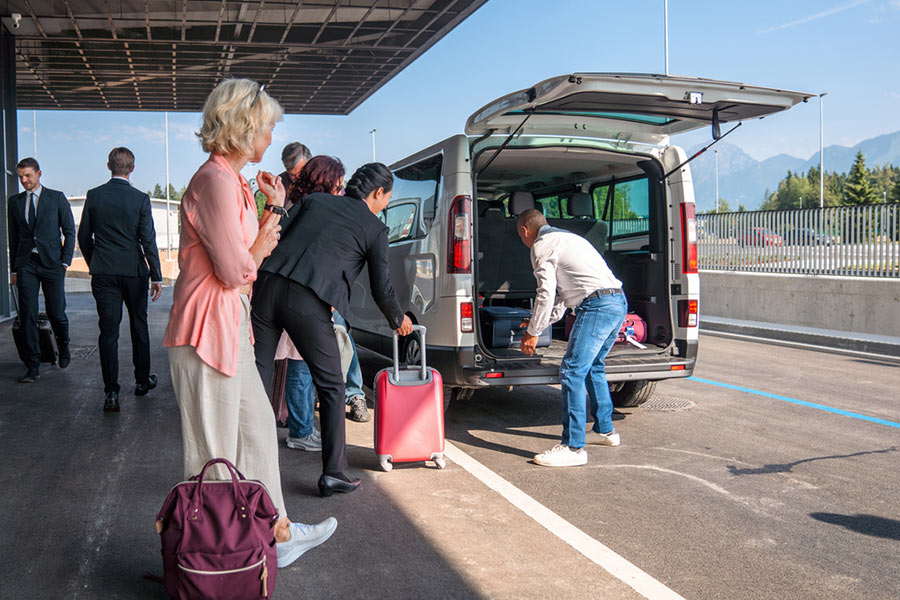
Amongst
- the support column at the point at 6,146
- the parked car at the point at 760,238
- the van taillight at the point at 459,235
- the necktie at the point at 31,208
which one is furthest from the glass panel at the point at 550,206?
the support column at the point at 6,146

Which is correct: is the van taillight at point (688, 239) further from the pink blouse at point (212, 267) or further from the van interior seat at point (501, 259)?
the pink blouse at point (212, 267)

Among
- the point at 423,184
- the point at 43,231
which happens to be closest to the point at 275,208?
the point at 423,184

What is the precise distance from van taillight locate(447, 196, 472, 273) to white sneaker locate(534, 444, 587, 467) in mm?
1401

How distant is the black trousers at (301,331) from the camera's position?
430 centimetres

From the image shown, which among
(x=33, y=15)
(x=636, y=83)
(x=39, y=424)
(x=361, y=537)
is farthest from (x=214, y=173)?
(x=33, y=15)

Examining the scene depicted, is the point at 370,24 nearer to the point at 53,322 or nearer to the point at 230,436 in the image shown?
the point at 53,322

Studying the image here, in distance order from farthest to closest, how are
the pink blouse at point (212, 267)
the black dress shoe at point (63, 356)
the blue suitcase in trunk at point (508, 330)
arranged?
the black dress shoe at point (63, 356)
the blue suitcase in trunk at point (508, 330)
the pink blouse at point (212, 267)

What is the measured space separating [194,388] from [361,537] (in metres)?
1.27

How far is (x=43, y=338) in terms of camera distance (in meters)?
8.45

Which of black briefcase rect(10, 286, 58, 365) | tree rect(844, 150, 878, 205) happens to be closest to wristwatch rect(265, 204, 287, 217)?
black briefcase rect(10, 286, 58, 365)

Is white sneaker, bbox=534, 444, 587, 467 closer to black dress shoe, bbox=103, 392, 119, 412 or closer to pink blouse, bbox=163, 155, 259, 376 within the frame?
pink blouse, bbox=163, 155, 259, 376

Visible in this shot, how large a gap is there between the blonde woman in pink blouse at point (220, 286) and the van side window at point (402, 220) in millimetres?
3483

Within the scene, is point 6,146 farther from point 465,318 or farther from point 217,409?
point 217,409

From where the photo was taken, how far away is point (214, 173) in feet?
10.5
